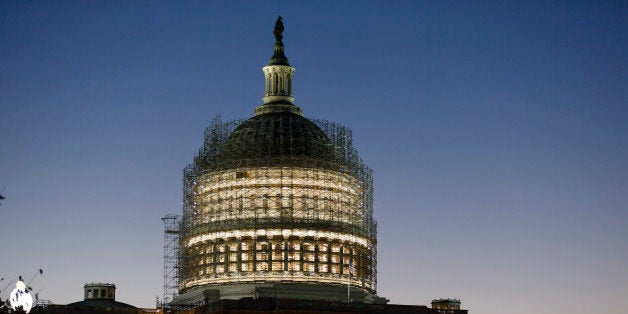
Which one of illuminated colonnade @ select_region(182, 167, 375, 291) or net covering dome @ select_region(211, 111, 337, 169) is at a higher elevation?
net covering dome @ select_region(211, 111, 337, 169)

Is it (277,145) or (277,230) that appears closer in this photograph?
(277,230)

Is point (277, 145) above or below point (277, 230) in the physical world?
above

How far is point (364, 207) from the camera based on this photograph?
615 feet

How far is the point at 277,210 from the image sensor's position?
179375 mm

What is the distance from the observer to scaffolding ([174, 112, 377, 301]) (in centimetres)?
17725

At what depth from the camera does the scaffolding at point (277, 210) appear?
6978 inches

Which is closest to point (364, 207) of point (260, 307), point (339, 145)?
point (339, 145)

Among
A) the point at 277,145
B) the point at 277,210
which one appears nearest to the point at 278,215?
the point at 277,210

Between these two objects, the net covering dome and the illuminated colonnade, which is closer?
the illuminated colonnade

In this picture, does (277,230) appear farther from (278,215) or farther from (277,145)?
(277,145)

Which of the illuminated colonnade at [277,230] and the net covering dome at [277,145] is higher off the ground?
the net covering dome at [277,145]

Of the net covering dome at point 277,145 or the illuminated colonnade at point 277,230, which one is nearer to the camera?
the illuminated colonnade at point 277,230

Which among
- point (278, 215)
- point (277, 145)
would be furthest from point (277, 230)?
point (277, 145)

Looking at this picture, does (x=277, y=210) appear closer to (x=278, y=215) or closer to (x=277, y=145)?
(x=278, y=215)
